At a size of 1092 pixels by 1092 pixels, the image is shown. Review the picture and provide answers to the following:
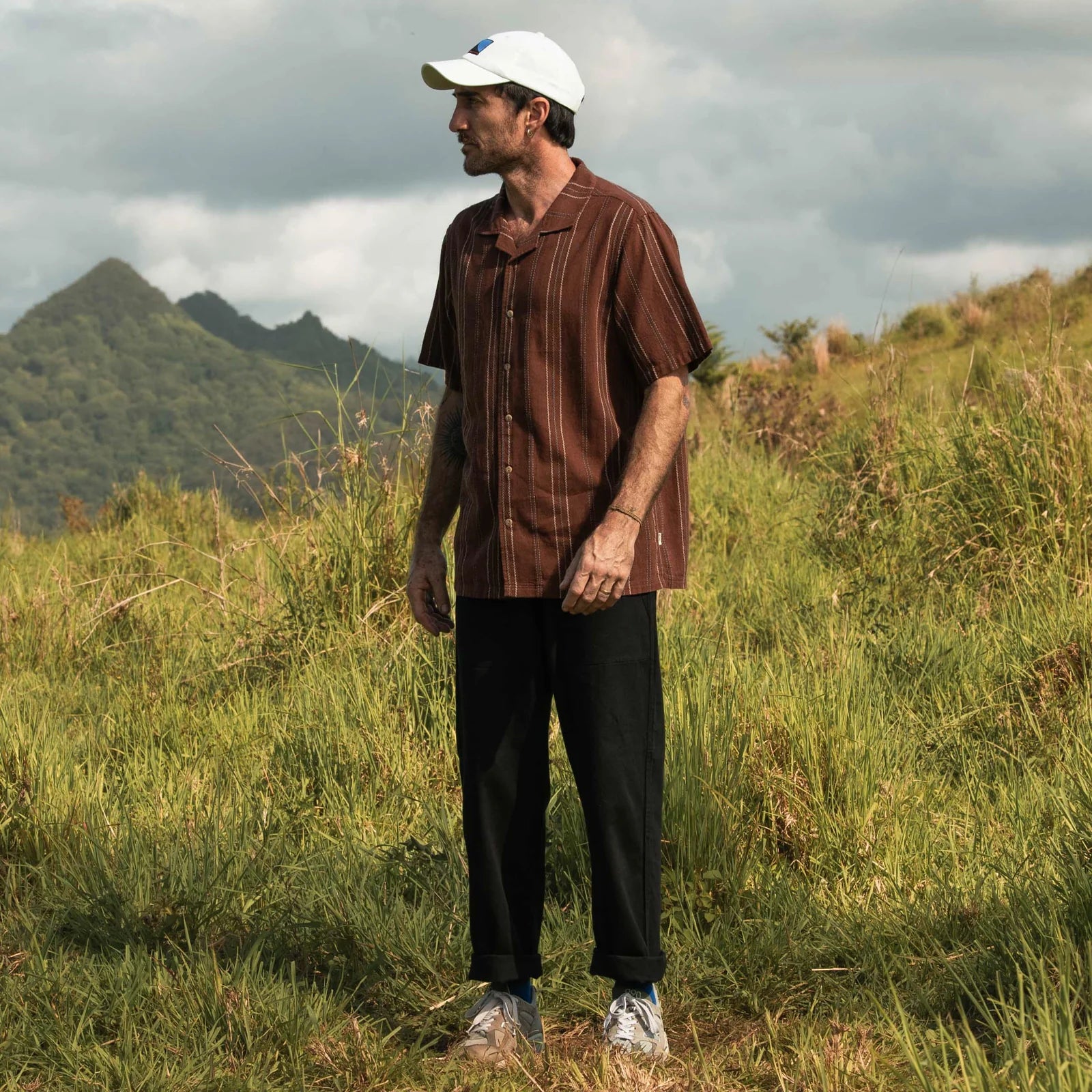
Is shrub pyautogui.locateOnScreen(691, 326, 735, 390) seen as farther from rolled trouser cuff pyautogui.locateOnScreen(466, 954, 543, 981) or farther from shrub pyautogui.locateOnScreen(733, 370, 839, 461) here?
rolled trouser cuff pyautogui.locateOnScreen(466, 954, 543, 981)

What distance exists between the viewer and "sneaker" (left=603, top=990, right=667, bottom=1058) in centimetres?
312

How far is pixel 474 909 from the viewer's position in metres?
3.26

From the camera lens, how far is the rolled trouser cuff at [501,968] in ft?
10.5

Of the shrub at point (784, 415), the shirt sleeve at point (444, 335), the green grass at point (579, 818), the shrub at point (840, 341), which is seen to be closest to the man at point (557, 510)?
the shirt sleeve at point (444, 335)

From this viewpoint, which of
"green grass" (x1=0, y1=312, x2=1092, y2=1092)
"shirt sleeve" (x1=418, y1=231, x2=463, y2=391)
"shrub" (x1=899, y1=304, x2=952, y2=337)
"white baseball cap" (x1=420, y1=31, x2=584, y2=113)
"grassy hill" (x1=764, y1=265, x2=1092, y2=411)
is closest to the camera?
"white baseball cap" (x1=420, y1=31, x2=584, y2=113)

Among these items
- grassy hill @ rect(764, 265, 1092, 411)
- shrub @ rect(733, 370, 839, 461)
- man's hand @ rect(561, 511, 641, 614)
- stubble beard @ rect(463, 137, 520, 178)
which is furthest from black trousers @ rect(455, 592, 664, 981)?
grassy hill @ rect(764, 265, 1092, 411)

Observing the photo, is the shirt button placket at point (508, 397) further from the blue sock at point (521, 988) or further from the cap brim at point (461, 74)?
the blue sock at point (521, 988)

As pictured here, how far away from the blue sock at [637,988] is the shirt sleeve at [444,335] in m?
1.50

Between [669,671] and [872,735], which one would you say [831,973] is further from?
[669,671]

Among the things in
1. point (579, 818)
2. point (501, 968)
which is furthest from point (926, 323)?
point (501, 968)

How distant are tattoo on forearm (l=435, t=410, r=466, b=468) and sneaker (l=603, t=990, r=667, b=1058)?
4.47ft

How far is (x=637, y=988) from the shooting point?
3160mm

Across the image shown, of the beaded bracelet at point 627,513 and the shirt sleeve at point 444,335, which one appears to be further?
the shirt sleeve at point 444,335

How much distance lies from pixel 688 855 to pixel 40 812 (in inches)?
89.9
